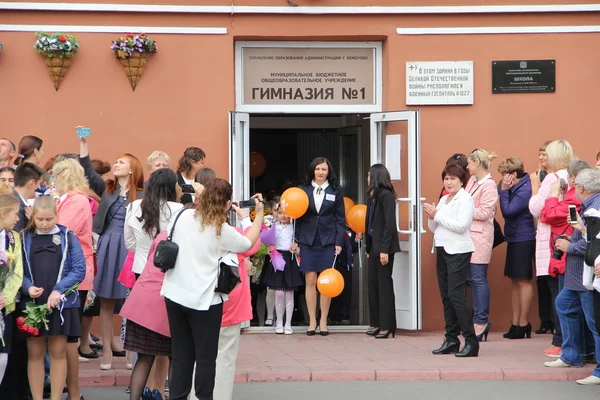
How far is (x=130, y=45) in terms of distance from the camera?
37.4 ft

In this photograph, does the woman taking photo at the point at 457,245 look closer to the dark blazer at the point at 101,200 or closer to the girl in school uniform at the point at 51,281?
the dark blazer at the point at 101,200

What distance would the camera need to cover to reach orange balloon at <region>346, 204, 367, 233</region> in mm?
12117

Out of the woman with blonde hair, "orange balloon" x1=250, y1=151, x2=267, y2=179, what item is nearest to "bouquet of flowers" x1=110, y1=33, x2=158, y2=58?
"orange balloon" x1=250, y1=151, x2=267, y2=179

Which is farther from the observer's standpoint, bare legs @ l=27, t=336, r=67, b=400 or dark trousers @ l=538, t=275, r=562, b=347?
dark trousers @ l=538, t=275, r=562, b=347

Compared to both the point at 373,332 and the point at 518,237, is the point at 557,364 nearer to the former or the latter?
the point at 518,237

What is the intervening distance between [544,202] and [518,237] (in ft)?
3.53

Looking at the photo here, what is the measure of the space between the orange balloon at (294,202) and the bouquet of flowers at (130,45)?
2.32m

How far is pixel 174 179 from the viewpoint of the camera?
24.9 ft

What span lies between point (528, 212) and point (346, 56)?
292 cm

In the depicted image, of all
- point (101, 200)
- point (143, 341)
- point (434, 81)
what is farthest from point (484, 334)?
point (143, 341)

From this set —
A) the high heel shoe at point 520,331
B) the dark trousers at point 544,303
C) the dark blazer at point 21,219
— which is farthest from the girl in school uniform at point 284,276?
the dark blazer at point 21,219

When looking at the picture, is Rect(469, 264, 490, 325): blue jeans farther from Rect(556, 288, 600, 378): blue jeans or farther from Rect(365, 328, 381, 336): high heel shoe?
Rect(556, 288, 600, 378): blue jeans

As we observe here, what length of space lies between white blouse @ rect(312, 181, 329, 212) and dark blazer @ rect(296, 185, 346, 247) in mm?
31

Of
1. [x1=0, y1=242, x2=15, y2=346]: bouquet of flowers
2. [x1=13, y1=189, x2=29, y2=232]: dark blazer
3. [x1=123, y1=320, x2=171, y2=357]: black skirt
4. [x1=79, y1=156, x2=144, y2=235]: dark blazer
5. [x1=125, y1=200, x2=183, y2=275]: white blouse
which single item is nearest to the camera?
[x1=0, y1=242, x2=15, y2=346]: bouquet of flowers
